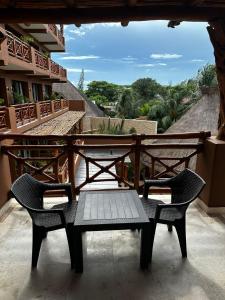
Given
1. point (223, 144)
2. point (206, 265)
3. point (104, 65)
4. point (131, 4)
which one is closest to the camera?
point (206, 265)

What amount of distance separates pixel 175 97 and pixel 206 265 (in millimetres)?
19870

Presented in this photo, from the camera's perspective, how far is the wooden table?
2.22 meters

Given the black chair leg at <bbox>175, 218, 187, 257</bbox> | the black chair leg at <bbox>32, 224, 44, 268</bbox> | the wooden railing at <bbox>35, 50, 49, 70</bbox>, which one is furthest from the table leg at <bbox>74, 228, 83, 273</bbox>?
the wooden railing at <bbox>35, 50, 49, 70</bbox>

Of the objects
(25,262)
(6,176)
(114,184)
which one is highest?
(6,176)

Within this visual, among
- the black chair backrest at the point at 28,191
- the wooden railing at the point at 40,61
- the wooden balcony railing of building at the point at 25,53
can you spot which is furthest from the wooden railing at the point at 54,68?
the black chair backrest at the point at 28,191

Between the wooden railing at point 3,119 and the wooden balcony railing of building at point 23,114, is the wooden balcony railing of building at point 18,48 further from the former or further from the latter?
the wooden railing at point 3,119

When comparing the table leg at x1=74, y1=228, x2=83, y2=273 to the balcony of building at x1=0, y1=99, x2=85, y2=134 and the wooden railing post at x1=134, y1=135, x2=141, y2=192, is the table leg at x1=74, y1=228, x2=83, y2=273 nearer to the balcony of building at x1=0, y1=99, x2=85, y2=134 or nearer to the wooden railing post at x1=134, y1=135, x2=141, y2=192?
the wooden railing post at x1=134, y1=135, x2=141, y2=192

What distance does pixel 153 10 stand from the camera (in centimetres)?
292

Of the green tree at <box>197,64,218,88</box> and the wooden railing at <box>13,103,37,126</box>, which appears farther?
the green tree at <box>197,64,218,88</box>

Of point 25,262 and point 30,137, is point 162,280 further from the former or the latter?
point 30,137

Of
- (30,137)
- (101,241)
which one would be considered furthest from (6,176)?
(101,241)

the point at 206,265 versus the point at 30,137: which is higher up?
the point at 30,137

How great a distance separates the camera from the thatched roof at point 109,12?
284 cm

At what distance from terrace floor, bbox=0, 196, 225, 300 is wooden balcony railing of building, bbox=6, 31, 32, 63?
23.0 ft
